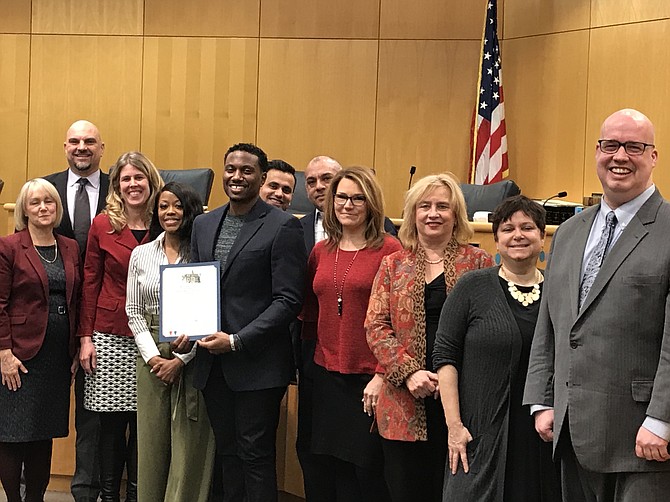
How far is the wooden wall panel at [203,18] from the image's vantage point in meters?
8.31

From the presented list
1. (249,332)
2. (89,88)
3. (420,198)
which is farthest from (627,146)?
(89,88)

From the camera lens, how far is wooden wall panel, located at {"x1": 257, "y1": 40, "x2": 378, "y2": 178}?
27.1 ft

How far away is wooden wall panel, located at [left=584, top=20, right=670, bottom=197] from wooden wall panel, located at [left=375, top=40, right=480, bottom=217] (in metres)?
1.15

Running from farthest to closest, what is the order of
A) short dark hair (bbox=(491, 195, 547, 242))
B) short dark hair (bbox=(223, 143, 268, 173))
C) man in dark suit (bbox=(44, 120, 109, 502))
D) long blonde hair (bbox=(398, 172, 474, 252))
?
man in dark suit (bbox=(44, 120, 109, 502)) < short dark hair (bbox=(223, 143, 268, 173)) < long blonde hair (bbox=(398, 172, 474, 252)) < short dark hair (bbox=(491, 195, 547, 242))

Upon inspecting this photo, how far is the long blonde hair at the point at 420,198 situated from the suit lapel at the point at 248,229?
0.62 m

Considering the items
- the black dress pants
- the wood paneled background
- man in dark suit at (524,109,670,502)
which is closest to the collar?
the black dress pants

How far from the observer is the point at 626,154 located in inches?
99.3

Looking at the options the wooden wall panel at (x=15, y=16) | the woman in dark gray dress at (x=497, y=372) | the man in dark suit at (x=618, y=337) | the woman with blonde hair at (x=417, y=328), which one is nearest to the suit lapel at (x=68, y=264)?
the woman with blonde hair at (x=417, y=328)

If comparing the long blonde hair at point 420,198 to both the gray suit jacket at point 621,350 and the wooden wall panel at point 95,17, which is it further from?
the wooden wall panel at point 95,17

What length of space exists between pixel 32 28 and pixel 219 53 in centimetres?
166

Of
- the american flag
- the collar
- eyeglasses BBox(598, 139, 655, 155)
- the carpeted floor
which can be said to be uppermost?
the american flag

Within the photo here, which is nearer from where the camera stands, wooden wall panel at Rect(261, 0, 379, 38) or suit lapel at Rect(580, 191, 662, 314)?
suit lapel at Rect(580, 191, 662, 314)

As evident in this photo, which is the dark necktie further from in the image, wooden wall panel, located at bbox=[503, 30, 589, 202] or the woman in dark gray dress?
wooden wall panel, located at bbox=[503, 30, 589, 202]

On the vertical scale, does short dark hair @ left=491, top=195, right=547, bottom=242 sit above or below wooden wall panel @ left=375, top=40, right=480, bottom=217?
below
